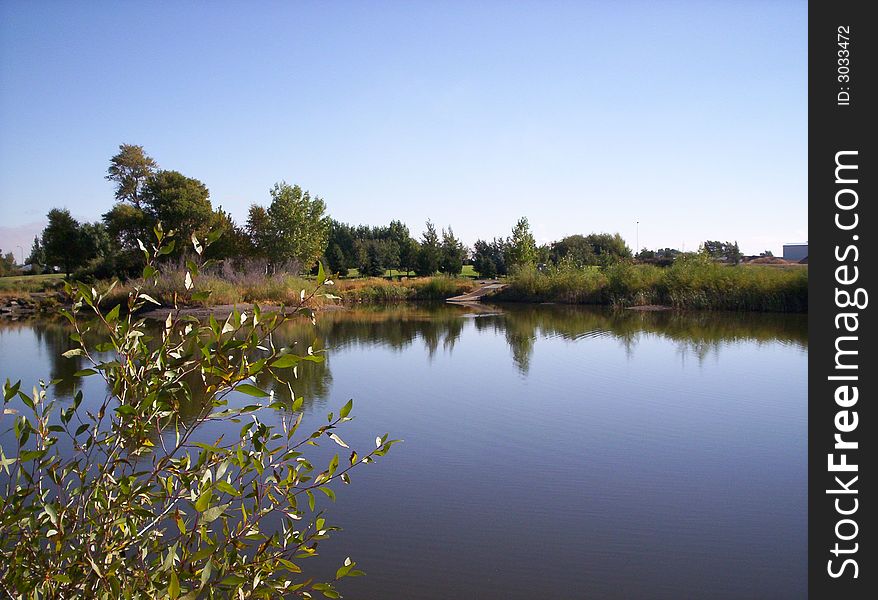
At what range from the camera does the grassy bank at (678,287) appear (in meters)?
25.3

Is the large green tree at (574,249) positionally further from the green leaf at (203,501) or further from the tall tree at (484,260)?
the green leaf at (203,501)

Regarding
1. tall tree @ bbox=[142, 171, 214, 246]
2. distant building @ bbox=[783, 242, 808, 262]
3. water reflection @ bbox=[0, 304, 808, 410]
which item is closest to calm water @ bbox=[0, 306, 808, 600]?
water reflection @ bbox=[0, 304, 808, 410]

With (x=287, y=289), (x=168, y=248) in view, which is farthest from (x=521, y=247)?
(x=168, y=248)

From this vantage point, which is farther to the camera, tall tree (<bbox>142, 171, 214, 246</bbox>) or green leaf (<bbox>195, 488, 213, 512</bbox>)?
tall tree (<bbox>142, 171, 214, 246</bbox>)

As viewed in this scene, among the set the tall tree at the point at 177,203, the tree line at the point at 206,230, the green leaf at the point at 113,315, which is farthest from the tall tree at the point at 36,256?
the green leaf at the point at 113,315

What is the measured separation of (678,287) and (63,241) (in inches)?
1211

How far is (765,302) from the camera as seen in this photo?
83.9 feet

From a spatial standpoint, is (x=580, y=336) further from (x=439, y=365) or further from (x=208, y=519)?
(x=208, y=519)

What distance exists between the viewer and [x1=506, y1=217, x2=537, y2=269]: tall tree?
38.7 meters

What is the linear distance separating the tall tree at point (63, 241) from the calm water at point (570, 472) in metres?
24.5

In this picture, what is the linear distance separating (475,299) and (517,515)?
99.2ft

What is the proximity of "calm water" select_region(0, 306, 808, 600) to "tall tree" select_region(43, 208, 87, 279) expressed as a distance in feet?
80.5
